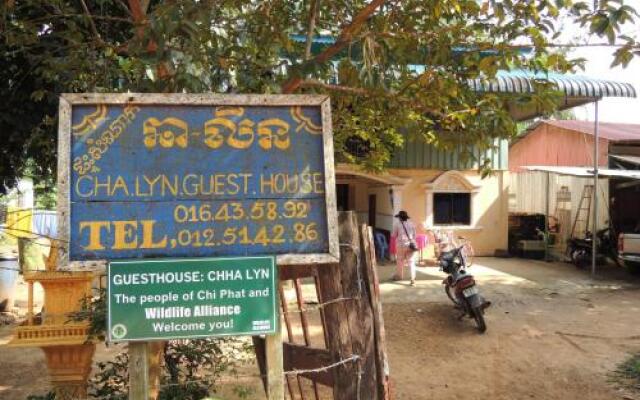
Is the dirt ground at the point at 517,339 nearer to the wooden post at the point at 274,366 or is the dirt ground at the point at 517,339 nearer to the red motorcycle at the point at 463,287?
the red motorcycle at the point at 463,287

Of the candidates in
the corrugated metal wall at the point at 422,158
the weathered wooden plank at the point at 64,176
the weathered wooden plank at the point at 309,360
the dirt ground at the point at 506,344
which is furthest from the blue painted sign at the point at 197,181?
the corrugated metal wall at the point at 422,158

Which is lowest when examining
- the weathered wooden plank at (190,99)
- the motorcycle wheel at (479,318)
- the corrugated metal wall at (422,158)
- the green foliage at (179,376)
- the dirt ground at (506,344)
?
the dirt ground at (506,344)

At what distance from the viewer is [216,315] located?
229 centimetres

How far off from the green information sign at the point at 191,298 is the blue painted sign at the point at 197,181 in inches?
2.6

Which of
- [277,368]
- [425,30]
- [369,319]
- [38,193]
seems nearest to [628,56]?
[425,30]

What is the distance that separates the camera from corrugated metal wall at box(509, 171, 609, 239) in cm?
1470

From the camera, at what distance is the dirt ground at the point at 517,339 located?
17.6 ft

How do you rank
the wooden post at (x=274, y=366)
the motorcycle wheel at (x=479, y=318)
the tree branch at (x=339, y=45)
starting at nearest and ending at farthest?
1. the wooden post at (x=274, y=366)
2. the tree branch at (x=339, y=45)
3. the motorcycle wheel at (x=479, y=318)

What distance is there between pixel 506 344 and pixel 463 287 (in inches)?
33.6

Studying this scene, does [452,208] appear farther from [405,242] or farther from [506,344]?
[506,344]

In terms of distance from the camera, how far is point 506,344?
6.63 m

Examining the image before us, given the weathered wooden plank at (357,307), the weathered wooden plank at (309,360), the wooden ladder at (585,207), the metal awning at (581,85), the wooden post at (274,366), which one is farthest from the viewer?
the wooden ladder at (585,207)

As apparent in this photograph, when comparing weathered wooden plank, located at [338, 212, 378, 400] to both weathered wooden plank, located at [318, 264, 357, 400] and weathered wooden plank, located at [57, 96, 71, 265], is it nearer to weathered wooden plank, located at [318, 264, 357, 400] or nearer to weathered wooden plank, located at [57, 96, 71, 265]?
weathered wooden plank, located at [318, 264, 357, 400]

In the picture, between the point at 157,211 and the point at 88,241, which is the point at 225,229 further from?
the point at 88,241
